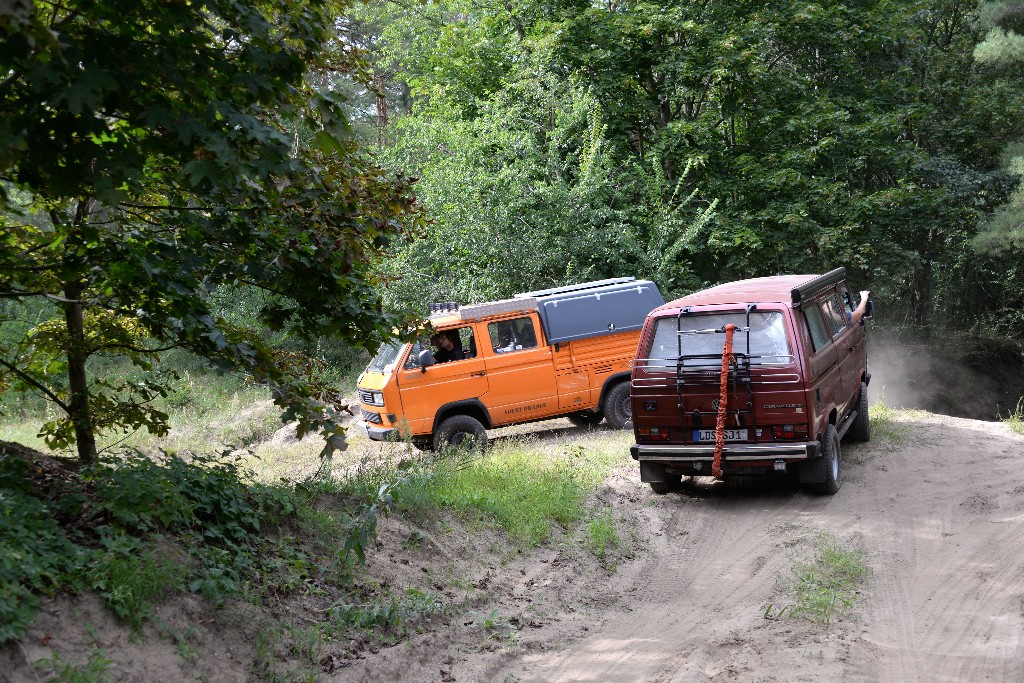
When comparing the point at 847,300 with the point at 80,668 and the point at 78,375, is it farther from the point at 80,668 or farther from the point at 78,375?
the point at 80,668

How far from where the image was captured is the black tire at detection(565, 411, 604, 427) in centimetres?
1600

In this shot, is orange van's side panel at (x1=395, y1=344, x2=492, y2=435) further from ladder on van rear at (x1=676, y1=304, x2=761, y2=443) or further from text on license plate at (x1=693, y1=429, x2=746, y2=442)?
text on license plate at (x1=693, y1=429, x2=746, y2=442)

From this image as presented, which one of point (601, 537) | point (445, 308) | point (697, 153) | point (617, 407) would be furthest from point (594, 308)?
point (697, 153)

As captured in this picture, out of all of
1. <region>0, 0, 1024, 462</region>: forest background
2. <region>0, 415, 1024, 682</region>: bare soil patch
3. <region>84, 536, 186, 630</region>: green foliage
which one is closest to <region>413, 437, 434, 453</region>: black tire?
<region>0, 415, 1024, 682</region>: bare soil patch

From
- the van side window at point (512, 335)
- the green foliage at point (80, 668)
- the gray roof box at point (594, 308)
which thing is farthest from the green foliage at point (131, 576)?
the gray roof box at point (594, 308)

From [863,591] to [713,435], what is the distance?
8.49ft

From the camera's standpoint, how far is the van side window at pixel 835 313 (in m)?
11.0

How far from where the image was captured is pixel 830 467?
9727 mm

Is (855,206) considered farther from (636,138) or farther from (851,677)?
(851,677)

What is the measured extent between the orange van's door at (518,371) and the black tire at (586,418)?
142 centimetres

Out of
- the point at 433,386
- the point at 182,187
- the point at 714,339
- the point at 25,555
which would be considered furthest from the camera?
the point at 433,386

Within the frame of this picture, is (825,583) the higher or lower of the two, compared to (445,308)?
lower

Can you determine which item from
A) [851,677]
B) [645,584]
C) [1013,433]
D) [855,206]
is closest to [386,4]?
[855,206]

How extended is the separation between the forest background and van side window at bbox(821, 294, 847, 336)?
538 centimetres
